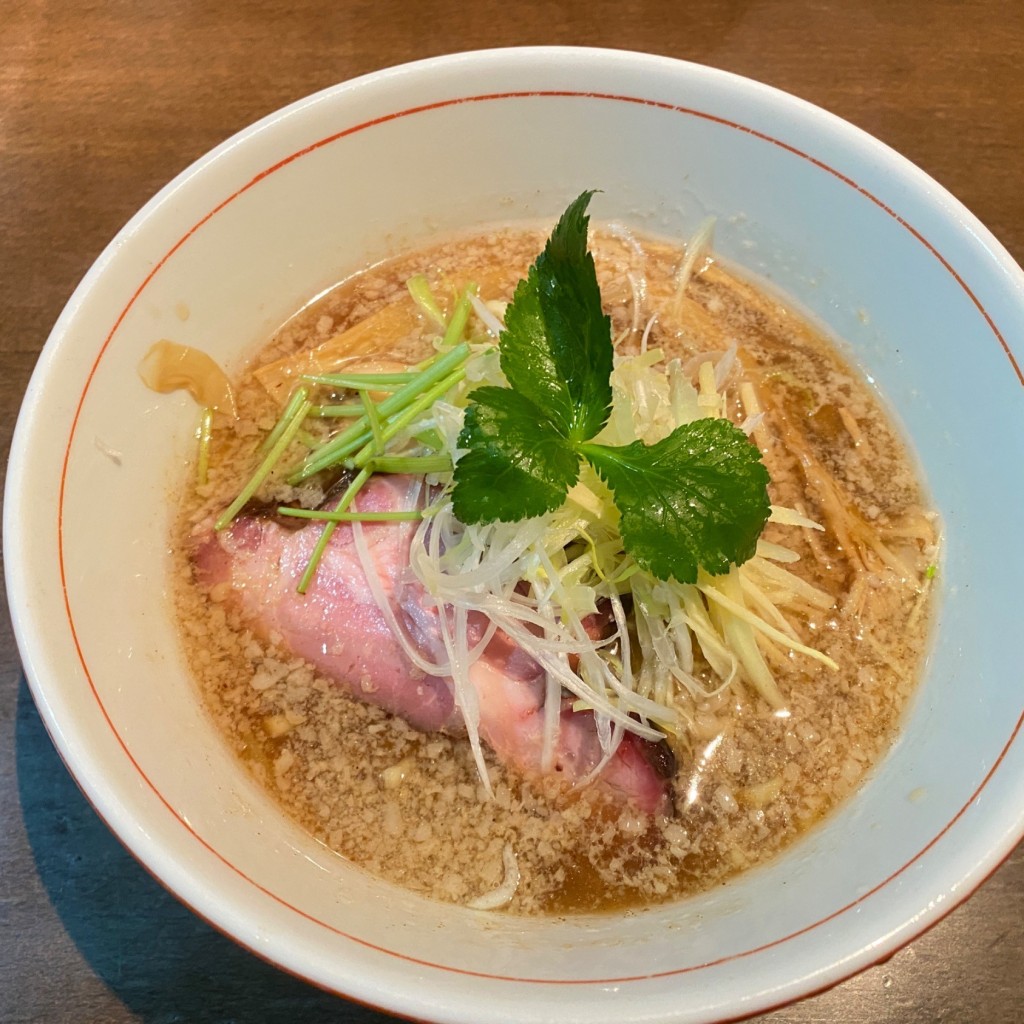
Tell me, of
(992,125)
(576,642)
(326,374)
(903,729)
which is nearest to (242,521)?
(326,374)

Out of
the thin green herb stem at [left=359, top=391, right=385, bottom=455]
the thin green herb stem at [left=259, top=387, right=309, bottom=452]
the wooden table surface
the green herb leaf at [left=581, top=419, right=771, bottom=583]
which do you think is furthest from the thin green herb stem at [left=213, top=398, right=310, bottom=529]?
the green herb leaf at [left=581, top=419, right=771, bottom=583]

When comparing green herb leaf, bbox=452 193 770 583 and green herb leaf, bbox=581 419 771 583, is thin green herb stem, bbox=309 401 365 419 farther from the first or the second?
green herb leaf, bbox=581 419 771 583

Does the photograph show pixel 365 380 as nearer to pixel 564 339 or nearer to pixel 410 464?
pixel 410 464

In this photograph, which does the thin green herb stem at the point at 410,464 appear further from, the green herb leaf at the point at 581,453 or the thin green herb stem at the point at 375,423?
the green herb leaf at the point at 581,453

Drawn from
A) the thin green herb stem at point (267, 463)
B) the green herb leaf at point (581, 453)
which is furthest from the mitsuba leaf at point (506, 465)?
the thin green herb stem at point (267, 463)

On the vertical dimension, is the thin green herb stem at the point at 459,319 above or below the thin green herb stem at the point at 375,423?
above
